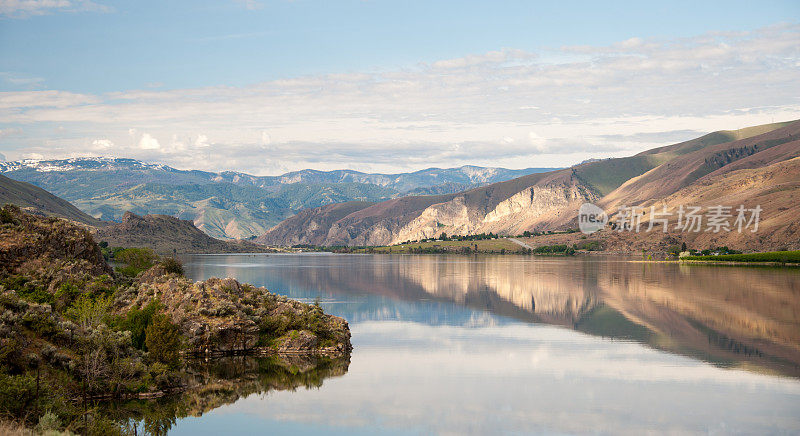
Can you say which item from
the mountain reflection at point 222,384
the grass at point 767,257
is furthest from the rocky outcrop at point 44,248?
the grass at point 767,257

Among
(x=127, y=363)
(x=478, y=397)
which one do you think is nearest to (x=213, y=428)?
(x=127, y=363)

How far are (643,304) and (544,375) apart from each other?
123 ft

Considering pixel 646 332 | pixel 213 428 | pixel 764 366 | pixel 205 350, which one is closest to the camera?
pixel 213 428

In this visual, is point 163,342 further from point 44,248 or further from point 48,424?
point 44,248

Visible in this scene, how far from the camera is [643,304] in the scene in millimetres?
69188

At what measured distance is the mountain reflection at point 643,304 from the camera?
4459 centimetres

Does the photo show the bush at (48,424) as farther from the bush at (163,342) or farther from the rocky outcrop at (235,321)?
the rocky outcrop at (235,321)

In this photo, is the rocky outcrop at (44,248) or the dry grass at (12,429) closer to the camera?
the dry grass at (12,429)

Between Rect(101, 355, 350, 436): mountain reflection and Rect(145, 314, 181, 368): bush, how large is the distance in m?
1.18

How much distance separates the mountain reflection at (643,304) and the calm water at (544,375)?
0.89 feet

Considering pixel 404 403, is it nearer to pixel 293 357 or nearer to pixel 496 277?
pixel 293 357

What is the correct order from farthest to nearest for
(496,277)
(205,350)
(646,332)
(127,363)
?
(496,277) < (646,332) < (205,350) < (127,363)

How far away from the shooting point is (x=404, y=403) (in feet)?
98.7

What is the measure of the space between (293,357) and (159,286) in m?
11.0
